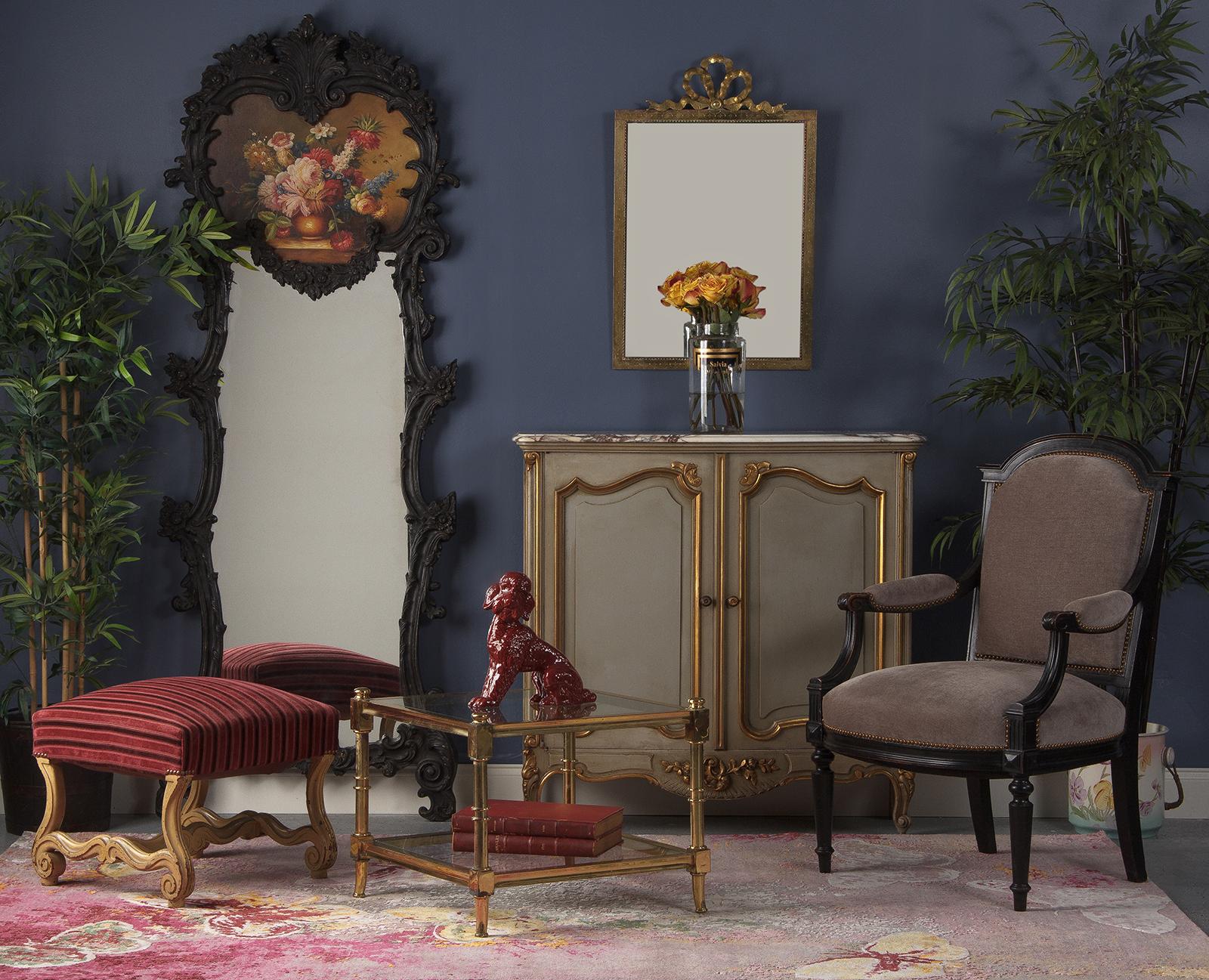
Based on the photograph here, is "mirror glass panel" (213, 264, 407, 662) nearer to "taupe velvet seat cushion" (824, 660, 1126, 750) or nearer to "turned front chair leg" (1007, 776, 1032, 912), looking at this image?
"taupe velvet seat cushion" (824, 660, 1126, 750)

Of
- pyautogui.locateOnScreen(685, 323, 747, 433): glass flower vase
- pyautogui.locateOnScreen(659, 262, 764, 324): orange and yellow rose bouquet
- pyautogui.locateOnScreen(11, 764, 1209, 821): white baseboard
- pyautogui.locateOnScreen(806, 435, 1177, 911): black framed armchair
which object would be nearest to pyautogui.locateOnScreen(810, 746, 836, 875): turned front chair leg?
pyautogui.locateOnScreen(806, 435, 1177, 911): black framed armchair

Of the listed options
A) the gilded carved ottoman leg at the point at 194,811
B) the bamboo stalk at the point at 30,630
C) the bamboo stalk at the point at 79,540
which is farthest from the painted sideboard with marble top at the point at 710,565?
the bamboo stalk at the point at 30,630

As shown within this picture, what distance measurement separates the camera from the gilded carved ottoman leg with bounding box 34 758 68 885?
11.1 feet

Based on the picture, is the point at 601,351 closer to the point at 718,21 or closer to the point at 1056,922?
the point at 718,21

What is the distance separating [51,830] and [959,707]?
90.7 inches

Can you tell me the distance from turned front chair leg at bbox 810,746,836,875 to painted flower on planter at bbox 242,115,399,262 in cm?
222

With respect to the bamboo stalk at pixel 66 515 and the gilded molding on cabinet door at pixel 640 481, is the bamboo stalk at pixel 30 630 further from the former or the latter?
the gilded molding on cabinet door at pixel 640 481

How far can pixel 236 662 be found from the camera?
430 centimetres

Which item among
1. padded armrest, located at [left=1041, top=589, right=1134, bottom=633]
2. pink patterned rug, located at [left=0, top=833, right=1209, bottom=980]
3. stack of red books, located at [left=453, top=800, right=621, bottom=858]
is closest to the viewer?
pink patterned rug, located at [left=0, top=833, right=1209, bottom=980]

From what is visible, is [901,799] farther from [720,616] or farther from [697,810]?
[697,810]

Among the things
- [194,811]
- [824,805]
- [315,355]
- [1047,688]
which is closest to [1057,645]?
[1047,688]

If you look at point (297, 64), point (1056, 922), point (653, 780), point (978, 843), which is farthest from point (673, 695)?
point (297, 64)

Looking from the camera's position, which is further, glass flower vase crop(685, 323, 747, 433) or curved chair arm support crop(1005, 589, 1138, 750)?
glass flower vase crop(685, 323, 747, 433)

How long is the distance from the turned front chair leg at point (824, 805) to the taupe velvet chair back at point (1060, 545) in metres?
0.61
